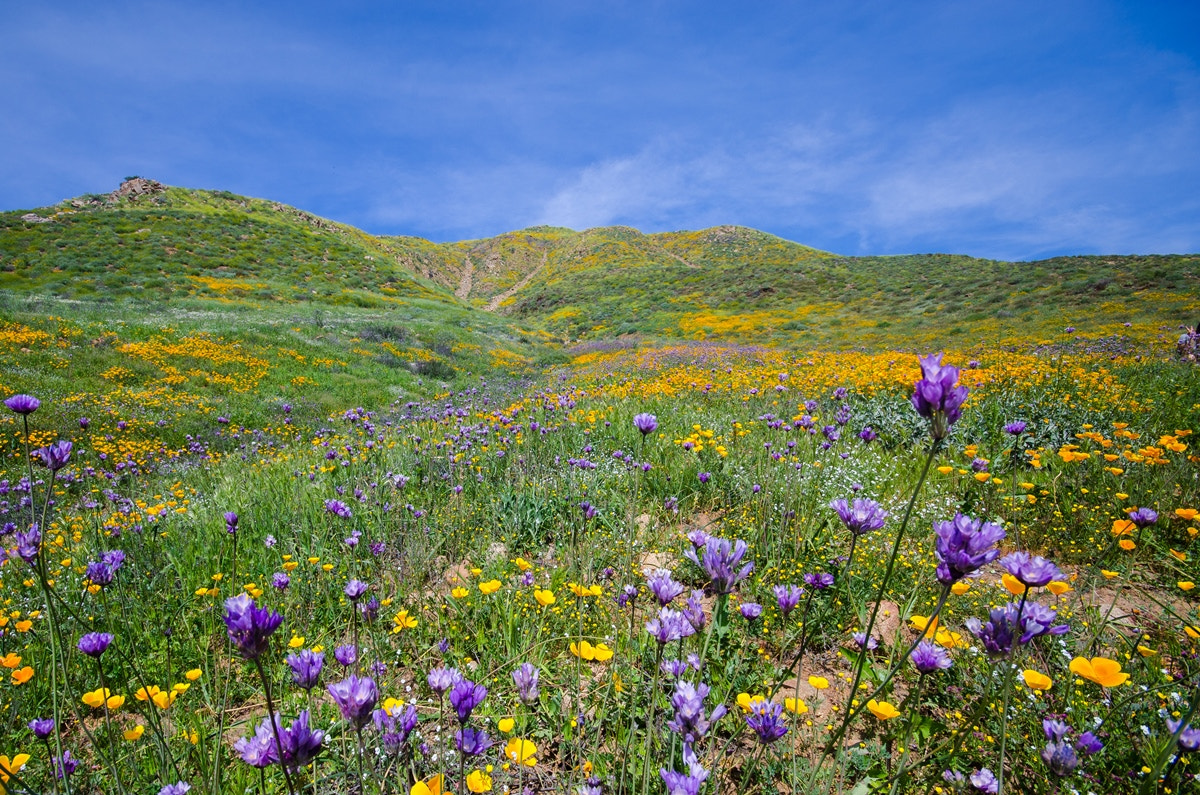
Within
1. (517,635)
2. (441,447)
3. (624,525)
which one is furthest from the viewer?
(441,447)

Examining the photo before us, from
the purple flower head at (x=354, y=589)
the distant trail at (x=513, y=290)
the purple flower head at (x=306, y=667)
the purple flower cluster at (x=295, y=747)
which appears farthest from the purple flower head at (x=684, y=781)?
the distant trail at (x=513, y=290)

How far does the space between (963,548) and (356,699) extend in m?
1.49

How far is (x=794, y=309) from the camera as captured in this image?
32.2m

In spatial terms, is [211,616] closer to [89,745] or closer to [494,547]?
[89,745]

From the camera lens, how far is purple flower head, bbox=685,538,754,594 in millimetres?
1426

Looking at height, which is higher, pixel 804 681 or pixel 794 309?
pixel 794 309

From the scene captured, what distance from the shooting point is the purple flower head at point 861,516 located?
1.48 metres

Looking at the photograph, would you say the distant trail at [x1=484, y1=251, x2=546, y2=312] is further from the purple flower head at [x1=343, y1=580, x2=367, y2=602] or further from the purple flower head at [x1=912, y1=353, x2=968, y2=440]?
the purple flower head at [x1=912, y1=353, x2=968, y2=440]

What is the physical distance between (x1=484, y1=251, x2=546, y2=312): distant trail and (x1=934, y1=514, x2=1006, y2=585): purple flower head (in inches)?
1942

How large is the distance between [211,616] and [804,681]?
337cm

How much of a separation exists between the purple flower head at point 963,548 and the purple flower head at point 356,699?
1.37 m

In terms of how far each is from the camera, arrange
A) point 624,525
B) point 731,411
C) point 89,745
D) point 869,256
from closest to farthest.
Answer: point 89,745 → point 624,525 → point 731,411 → point 869,256

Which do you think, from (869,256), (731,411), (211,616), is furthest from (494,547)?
(869,256)

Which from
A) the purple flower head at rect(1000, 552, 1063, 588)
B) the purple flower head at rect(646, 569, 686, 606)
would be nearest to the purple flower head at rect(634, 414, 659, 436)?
the purple flower head at rect(646, 569, 686, 606)
